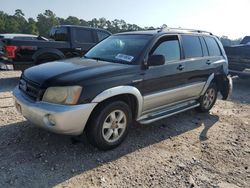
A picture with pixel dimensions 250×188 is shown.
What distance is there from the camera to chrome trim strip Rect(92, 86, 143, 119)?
3.60 metres

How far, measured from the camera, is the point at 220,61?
6.18m

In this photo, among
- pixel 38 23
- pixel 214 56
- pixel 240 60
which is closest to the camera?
pixel 214 56

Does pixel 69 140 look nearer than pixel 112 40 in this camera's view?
Yes

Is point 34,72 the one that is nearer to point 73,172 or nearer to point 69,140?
point 69,140

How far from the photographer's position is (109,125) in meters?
3.93

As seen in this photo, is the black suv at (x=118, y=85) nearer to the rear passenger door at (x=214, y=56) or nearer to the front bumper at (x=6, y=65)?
the rear passenger door at (x=214, y=56)

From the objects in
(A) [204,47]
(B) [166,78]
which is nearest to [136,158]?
(B) [166,78]

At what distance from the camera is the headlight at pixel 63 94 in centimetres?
346

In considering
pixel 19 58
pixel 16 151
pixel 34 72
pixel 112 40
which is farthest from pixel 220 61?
pixel 19 58

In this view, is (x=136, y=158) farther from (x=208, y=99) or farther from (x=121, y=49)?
(x=208, y=99)

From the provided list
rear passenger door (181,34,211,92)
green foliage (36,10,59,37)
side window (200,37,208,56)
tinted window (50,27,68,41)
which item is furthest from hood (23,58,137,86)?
green foliage (36,10,59,37)

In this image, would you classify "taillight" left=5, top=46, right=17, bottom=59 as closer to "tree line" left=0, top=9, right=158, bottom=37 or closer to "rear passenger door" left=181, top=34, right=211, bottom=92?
"rear passenger door" left=181, top=34, right=211, bottom=92

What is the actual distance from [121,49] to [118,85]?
3.48 ft

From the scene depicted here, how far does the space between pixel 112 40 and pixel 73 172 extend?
273cm
